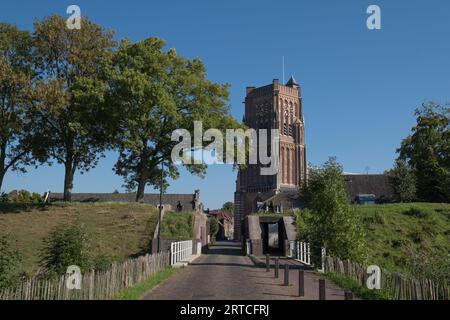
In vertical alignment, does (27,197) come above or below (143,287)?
above

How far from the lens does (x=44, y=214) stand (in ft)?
138

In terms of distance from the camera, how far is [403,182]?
6575cm

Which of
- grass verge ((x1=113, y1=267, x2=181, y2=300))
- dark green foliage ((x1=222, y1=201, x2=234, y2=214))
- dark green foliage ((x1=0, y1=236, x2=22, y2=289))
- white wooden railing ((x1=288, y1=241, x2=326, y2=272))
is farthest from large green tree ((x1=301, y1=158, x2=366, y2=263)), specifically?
dark green foliage ((x1=222, y1=201, x2=234, y2=214))

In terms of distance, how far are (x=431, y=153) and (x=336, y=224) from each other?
134ft

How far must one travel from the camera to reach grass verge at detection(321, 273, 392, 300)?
52.6ft

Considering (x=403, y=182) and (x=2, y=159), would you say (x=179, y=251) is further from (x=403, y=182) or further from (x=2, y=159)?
(x=403, y=182)

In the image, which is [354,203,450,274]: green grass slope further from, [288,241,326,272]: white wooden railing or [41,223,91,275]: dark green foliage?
[41,223,91,275]: dark green foliage

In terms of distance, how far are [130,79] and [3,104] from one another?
12410mm

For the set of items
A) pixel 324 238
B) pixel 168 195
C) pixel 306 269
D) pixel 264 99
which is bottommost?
pixel 306 269

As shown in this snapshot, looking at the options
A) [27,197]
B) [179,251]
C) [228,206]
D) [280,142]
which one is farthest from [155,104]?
[228,206]
